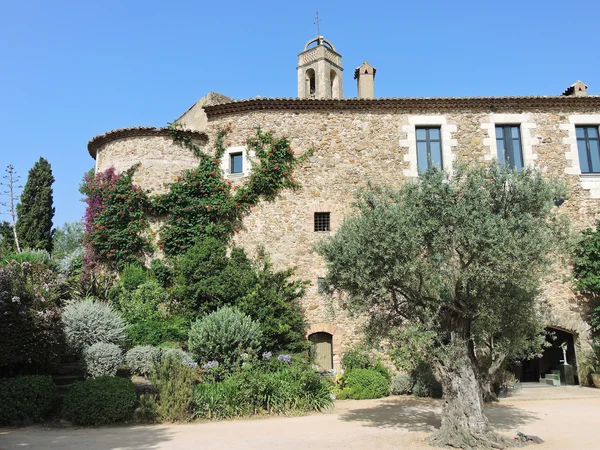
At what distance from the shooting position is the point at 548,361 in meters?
19.2

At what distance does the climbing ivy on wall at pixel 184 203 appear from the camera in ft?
55.1

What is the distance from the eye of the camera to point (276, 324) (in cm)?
1462

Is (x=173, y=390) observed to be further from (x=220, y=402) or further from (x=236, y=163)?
(x=236, y=163)

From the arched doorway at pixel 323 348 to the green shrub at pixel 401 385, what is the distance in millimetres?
2095

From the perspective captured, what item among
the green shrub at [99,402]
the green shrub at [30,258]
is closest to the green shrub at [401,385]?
the green shrub at [99,402]

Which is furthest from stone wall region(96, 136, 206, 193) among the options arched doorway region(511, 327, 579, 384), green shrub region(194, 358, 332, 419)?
arched doorway region(511, 327, 579, 384)

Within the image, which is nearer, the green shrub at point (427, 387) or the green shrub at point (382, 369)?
the green shrub at point (427, 387)

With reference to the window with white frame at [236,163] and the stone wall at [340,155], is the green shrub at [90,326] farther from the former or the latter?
the window with white frame at [236,163]

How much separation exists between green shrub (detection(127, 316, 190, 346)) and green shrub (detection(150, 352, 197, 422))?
249 centimetres

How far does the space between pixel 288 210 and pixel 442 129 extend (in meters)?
6.17

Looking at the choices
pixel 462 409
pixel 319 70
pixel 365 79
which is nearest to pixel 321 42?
pixel 319 70

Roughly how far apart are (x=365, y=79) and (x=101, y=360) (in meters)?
14.8

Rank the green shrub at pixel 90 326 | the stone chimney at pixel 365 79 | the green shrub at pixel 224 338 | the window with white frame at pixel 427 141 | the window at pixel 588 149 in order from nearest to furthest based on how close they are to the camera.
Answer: the green shrub at pixel 90 326 < the green shrub at pixel 224 338 < the window with white frame at pixel 427 141 < the window at pixel 588 149 < the stone chimney at pixel 365 79

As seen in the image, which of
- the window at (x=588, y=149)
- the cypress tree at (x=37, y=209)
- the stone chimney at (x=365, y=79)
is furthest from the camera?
the cypress tree at (x=37, y=209)
